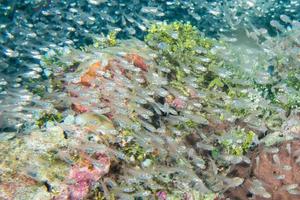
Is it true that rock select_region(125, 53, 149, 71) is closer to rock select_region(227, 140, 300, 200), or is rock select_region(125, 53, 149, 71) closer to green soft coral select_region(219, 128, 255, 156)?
green soft coral select_region(219, 128, 255, 156)

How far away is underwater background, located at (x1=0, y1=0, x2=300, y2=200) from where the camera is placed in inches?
213

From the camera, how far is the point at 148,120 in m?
6.63

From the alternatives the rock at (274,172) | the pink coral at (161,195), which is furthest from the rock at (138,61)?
the rock at (274,172)

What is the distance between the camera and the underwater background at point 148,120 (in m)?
5.41

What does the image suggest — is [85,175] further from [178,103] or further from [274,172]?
[274,172]

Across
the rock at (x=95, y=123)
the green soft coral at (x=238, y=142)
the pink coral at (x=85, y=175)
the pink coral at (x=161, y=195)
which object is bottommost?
the pink coral at (x=161, y=195)

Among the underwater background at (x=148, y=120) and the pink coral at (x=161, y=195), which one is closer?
the underwater background at (x=148, y=120)

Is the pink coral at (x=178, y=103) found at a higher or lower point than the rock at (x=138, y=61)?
lower

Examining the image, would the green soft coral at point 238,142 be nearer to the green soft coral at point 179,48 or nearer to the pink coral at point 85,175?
the green soft coral at point 179,48

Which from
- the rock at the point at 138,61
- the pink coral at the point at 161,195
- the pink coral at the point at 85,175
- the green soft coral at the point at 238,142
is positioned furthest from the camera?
the rock at the point at 138,61

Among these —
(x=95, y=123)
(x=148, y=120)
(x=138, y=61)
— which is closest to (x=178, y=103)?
(x=148, y=120)

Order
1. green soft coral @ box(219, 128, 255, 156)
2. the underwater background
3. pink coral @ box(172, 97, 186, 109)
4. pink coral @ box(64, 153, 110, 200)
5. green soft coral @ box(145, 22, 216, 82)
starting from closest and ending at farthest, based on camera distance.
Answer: pink coral @ box(64, 153, 110, 200), the underwater background, green soft coral @ box(219, 128, 255, 156), pink coral @ box(172, 97, 186, 109), green soft coral @ box(145, 22, 216, 82)

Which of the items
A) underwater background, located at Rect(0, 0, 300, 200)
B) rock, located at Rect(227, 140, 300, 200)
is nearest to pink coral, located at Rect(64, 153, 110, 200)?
underwater background, located at Rect(0, 0, 300, 200)

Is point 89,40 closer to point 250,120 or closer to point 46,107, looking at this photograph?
point 46,107
